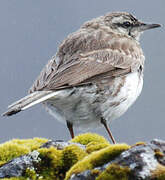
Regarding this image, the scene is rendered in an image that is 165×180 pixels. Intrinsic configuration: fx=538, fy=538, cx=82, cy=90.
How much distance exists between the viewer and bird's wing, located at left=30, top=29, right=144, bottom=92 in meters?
10.5

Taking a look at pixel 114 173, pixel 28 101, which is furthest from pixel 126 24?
pixel 114 173

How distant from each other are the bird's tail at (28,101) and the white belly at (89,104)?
39cm

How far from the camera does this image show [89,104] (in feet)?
34.8

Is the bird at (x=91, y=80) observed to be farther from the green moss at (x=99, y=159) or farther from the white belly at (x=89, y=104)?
the green moss at (x=99, y=159)

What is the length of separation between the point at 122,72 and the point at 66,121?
159 cm

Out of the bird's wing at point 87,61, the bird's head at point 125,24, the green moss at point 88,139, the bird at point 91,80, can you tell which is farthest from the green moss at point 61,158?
the bird's head at point 125,24

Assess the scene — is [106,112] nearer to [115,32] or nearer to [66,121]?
[66,121]

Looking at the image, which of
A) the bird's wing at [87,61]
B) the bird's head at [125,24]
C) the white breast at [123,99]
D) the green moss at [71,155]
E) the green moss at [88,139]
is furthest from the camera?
the bird's head at [125,24]

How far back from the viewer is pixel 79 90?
408 inches

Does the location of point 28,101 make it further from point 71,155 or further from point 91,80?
point 91,80

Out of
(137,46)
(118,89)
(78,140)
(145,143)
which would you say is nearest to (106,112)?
(118,89)

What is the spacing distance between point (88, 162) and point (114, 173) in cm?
54

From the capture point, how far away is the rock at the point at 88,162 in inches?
A: 251

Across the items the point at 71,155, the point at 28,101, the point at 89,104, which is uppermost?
the point at 28,101
